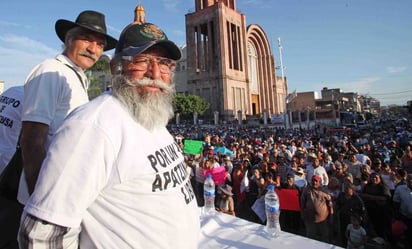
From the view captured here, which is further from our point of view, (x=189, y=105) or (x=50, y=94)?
(x=189, y=105)

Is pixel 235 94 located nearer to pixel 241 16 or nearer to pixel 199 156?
pixel 241 16

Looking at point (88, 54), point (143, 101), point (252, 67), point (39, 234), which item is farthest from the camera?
point (252, 67)

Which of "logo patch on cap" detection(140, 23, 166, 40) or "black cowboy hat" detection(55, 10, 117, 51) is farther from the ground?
"black cowboy hat" detection(55, 10, 117, 51)

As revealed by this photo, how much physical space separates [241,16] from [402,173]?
4753cm

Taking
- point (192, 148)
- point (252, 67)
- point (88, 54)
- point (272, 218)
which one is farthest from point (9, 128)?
point (252, 67)

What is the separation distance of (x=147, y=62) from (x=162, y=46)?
0.12 meters

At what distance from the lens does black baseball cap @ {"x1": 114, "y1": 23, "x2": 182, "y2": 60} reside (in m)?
1.21

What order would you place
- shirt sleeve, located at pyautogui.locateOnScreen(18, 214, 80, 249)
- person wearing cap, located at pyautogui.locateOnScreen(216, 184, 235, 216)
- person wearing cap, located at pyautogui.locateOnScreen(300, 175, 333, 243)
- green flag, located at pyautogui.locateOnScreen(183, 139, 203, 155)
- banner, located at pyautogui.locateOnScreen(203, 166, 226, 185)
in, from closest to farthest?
shirt sleeve, located at pyautogui.locateOnScreen(18, 214, 80, 249) < person wearing cap, located at pyautogui.locateOnScreen(300, 175, 333, 243) < person wearing cap, located at pyautogui.locateOnScreen(216, 184, 235, 216) < banner, located at pyautogui.locateOnScreen(203, 166, 226, 185) < green flag, located at pyautogui.locateOnScreen(183, 139, 203, 155)

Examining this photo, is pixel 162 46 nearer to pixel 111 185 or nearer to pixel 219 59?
pixel 111 185

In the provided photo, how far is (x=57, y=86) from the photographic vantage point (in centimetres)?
136

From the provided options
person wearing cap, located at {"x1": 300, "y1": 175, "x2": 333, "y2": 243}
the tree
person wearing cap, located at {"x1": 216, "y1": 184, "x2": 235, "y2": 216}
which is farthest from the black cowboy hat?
the tree

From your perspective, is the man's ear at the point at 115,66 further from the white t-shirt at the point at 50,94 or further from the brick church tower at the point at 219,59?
the brick church tower at the point at 219,59

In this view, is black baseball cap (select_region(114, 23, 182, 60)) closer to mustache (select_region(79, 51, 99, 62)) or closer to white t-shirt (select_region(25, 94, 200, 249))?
Answer: white t-shirt (select_region(25, 94, 200, 249))

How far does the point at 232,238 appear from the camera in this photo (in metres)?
2.30
